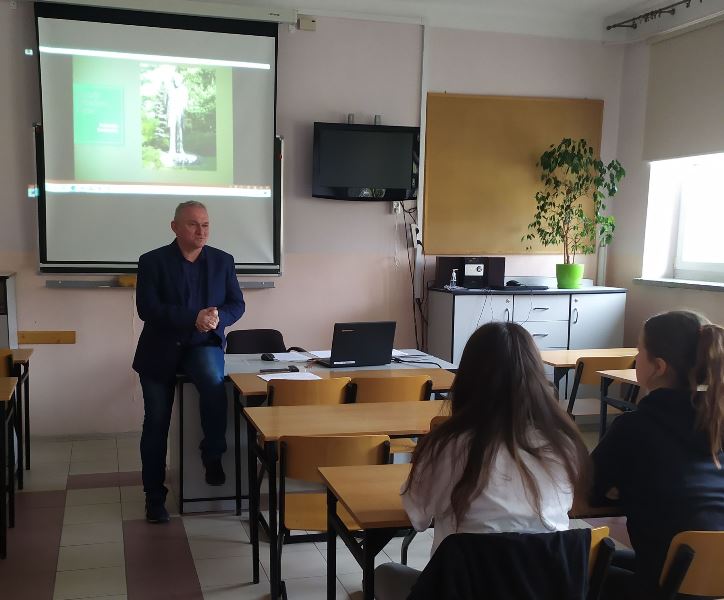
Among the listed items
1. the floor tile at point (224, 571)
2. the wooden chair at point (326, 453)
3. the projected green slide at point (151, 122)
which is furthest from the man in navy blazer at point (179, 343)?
the projected green slide at point (151, 122)

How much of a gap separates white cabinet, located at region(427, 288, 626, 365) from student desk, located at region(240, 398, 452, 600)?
2.47m

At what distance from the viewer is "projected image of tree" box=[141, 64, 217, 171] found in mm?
5262

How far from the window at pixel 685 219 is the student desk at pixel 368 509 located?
4306 mm

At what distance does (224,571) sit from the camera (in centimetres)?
320

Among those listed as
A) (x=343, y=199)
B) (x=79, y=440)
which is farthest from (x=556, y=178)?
(x=79, y=440)

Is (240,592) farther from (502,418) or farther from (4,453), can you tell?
(502,418)

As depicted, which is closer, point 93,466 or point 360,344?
point 360,344

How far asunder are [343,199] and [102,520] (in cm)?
298

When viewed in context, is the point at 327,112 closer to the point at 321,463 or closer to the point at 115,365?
the point at 115,365

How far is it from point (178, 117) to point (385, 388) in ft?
9.84

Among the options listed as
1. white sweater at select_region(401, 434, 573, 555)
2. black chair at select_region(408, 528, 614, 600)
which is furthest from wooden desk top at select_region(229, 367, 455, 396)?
black chair at select_region(408, 528, 614, 600)

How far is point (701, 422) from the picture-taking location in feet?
6.08

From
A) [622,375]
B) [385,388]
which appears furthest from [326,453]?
[622,375]

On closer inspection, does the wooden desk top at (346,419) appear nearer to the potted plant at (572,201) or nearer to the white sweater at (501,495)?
the white sweater at (501,495)
